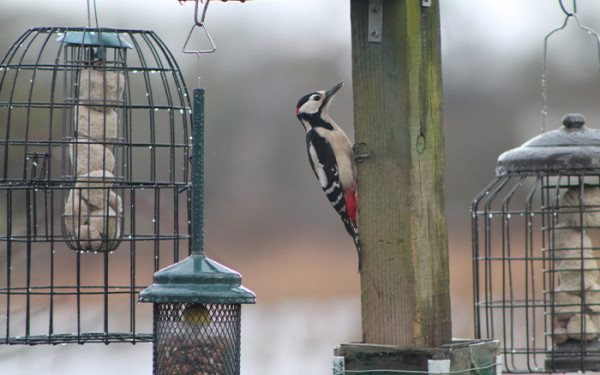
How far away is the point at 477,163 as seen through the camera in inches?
410

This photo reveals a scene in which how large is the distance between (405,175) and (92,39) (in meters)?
Answer: 1.97

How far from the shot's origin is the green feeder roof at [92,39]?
12.7 feet

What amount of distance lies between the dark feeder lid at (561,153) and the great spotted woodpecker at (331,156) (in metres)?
0.69

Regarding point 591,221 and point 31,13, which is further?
point 31,13

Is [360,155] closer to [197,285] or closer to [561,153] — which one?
[197,285]

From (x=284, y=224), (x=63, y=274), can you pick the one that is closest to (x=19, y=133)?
(x=63, y=274)

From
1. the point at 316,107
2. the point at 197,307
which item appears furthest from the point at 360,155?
the point at 316,107

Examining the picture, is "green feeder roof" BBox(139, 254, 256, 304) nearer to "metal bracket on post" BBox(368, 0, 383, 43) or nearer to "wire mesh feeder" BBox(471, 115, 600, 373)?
"metal bracket on post" BBox(368, 0, 383, 43)

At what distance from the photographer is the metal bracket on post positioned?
8.04 ft

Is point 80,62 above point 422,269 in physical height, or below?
above

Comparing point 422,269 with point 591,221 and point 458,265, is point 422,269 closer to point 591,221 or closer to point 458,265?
point 591,221

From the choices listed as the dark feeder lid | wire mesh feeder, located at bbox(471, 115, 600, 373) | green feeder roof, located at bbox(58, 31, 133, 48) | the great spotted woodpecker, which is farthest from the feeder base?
green feeder roof, located at bbox(58, 31, 133, 48)

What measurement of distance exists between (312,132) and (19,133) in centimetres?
343

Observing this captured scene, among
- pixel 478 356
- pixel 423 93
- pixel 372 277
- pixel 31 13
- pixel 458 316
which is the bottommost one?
pixel 458 316
